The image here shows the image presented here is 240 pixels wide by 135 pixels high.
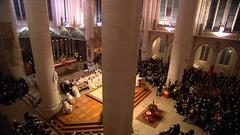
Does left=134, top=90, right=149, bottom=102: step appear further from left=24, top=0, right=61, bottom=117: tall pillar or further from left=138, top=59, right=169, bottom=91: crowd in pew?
left=24, top=0, right=61, bottom=117: tall pillar

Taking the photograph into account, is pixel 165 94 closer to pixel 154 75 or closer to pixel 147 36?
pixel 154 75

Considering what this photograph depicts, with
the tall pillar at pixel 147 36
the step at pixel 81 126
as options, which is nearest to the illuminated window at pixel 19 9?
the tall pillar at pixel 147 36

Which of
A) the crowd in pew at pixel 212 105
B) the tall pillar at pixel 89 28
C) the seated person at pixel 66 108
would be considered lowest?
the seated person at pixel 66 108

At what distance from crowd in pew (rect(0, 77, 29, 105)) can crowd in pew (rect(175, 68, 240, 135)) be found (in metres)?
11.1

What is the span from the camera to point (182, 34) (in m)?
11.3

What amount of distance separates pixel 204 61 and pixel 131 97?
1591 centimetres

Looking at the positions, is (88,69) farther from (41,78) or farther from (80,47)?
(41,78)

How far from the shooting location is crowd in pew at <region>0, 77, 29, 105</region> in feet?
35.2

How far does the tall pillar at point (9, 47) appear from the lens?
38.3ft

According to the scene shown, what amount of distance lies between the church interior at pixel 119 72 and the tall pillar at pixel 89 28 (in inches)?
4.1

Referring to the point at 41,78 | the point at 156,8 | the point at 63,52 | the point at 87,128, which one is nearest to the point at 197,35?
the point at 156,8

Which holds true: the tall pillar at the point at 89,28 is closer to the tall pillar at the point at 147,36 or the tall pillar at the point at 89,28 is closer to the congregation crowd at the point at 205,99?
the tall pillar at the point at 147,36

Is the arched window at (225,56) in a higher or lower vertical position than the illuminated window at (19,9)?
lower

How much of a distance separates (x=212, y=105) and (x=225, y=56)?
936 cm
